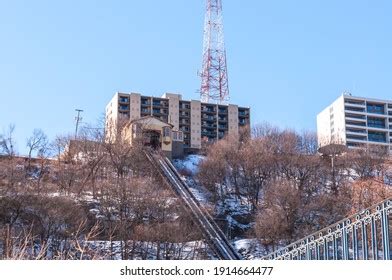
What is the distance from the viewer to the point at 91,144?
58.3m

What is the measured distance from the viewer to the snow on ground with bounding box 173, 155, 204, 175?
62206 mm

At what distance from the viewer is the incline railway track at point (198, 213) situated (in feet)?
130

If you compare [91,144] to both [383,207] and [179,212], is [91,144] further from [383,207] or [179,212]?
[383,207]

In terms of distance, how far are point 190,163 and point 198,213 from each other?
68.8 feet

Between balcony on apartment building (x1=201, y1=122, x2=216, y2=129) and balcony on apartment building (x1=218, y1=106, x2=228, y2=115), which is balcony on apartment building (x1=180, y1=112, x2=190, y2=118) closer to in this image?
balcony on apartment building (x1=201, y1=122, x2=216, y2=129)

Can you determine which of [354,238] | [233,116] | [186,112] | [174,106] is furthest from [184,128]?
[354,238]

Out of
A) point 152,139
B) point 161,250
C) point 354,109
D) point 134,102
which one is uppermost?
A: point 354,109

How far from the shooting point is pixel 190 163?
65688 millimetres

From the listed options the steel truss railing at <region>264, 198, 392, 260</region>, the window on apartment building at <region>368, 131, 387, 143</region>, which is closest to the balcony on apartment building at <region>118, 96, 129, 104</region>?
the window on apartment building at <region>368, 131, 387, 143</region>

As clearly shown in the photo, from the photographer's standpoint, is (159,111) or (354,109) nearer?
(159,111)

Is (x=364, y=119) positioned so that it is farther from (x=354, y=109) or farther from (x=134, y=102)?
(x=134, y=102)

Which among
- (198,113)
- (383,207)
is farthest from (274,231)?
(198,113)

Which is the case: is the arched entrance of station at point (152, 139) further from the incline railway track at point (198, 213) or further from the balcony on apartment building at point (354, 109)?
the balcony on apartment building at point (354, 109)

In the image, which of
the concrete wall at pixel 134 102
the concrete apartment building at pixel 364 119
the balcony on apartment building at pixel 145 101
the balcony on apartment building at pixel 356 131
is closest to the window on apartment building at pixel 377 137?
the concrete apartment building at pixel 364 119
